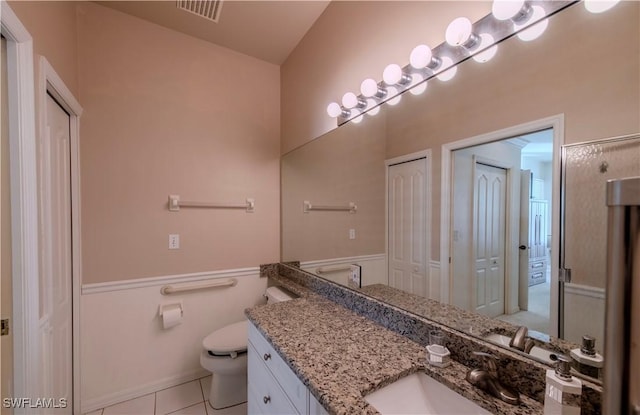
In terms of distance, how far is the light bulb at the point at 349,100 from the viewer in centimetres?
162

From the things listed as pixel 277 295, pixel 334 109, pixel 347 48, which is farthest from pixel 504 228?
pixel 277 295

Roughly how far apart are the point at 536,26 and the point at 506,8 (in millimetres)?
115

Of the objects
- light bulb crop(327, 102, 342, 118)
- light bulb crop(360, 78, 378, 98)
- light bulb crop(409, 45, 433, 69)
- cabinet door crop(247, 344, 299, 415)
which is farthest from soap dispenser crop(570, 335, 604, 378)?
light bulb crop(327, 102, 342, 118)

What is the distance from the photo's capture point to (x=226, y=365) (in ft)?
5.82

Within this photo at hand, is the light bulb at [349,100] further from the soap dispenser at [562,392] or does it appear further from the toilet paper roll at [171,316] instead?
the toilet paper roll at [171,316]

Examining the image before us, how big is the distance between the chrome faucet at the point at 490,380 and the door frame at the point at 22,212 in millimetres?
1688

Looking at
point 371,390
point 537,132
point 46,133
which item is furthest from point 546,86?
point 46,133

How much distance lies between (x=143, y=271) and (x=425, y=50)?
2255 mm

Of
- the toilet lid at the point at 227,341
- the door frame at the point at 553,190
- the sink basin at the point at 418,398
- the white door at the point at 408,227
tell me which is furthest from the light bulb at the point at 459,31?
the toilet lid at the point at 227,341

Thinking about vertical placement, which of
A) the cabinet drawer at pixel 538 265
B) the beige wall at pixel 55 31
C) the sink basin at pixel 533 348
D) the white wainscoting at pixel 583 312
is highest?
the beige wall at pixel 55 31

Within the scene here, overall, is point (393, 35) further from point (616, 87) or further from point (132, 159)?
point (132, 159)

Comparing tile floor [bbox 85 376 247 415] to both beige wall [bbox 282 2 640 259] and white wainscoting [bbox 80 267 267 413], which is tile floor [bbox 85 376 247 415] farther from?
beige wall [bbox 282 2 640 259]

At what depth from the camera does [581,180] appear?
77 cm

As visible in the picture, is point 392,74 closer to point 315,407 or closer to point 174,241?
point 315,407
